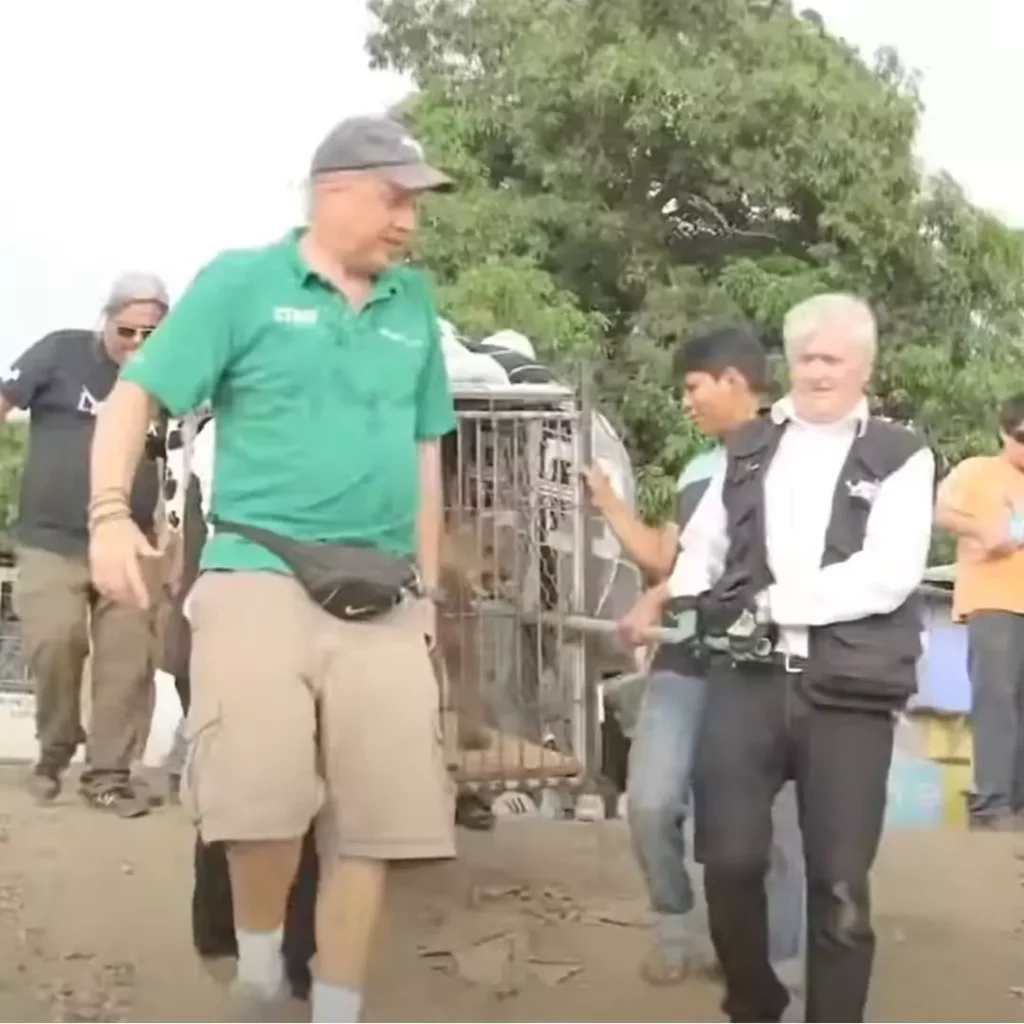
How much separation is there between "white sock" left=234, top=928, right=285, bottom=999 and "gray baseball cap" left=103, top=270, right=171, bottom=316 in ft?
9.11

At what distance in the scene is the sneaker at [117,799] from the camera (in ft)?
19.1

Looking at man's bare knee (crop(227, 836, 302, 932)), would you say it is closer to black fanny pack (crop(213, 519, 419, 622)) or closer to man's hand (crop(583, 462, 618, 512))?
black fanny pack (crop(213, 519, 419, 622))

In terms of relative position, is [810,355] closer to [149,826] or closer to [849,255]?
[149,826]

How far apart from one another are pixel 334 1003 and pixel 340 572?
653mm

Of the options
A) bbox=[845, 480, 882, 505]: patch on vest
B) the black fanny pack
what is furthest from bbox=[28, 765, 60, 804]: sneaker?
bbox=[845, 480, 882, 505]: patch on vest

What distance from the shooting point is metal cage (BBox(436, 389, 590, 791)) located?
5.38m

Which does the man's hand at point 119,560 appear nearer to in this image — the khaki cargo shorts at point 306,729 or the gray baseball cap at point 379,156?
the khaki cargo shorts at point 306,729

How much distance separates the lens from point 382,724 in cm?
292

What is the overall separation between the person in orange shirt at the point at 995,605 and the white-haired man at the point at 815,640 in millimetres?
3120

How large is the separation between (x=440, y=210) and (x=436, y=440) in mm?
12012

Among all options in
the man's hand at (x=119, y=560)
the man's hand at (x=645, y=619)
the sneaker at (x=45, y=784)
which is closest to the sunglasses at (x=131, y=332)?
the sneaker at (x=45, y=784)

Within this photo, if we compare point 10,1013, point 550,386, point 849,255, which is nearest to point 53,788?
point 550,386

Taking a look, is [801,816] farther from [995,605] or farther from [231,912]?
[995,605]

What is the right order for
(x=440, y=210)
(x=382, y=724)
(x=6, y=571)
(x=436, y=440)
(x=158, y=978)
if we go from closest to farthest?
(x=382, y=724)
(x=436, y=440)
(x=158, y=978)
(x=6, y=571)
(x=440, y=210)
